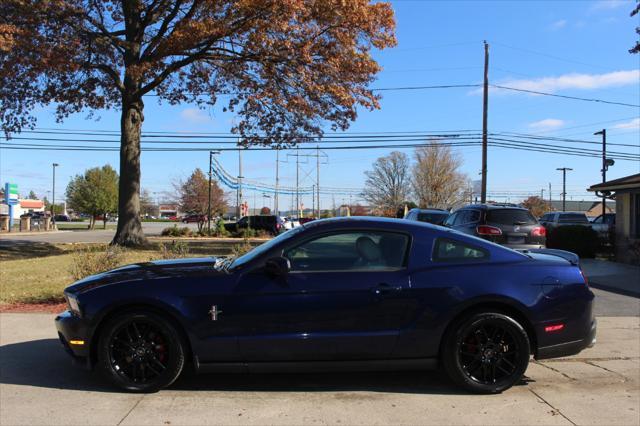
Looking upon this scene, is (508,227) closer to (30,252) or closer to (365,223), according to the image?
(365,223)

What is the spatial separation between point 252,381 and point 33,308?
500cm

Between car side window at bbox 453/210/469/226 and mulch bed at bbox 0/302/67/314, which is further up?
car side window at bbox 453/210/469/226

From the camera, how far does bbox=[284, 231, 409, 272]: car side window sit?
14.8ft

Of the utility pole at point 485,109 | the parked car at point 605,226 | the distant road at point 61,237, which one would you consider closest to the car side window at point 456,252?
the parked car at point 605,226

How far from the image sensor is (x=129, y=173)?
764 inches

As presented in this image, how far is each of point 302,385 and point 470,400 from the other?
1472mm

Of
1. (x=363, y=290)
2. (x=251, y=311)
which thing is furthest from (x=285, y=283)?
(x=363, y=290)

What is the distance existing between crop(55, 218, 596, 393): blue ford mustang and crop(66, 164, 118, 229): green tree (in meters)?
55.7

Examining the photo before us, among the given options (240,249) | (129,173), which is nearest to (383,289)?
(240,249)

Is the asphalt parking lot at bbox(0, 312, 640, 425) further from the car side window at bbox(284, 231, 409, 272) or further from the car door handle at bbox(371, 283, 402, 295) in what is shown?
the car side window at bbox(284, 231, 409, 272)

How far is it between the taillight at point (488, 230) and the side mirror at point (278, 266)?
840 centimetres

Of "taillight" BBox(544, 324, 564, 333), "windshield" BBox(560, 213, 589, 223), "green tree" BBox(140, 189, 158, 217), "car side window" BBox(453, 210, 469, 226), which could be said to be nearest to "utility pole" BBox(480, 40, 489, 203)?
"windshield" BBox(560, 213, 589, 223)

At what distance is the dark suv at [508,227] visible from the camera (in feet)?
38.4

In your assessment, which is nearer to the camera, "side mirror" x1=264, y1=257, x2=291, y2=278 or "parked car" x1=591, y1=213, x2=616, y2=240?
"side mirror" x1=264, y1=257, x2=291, y2=278
